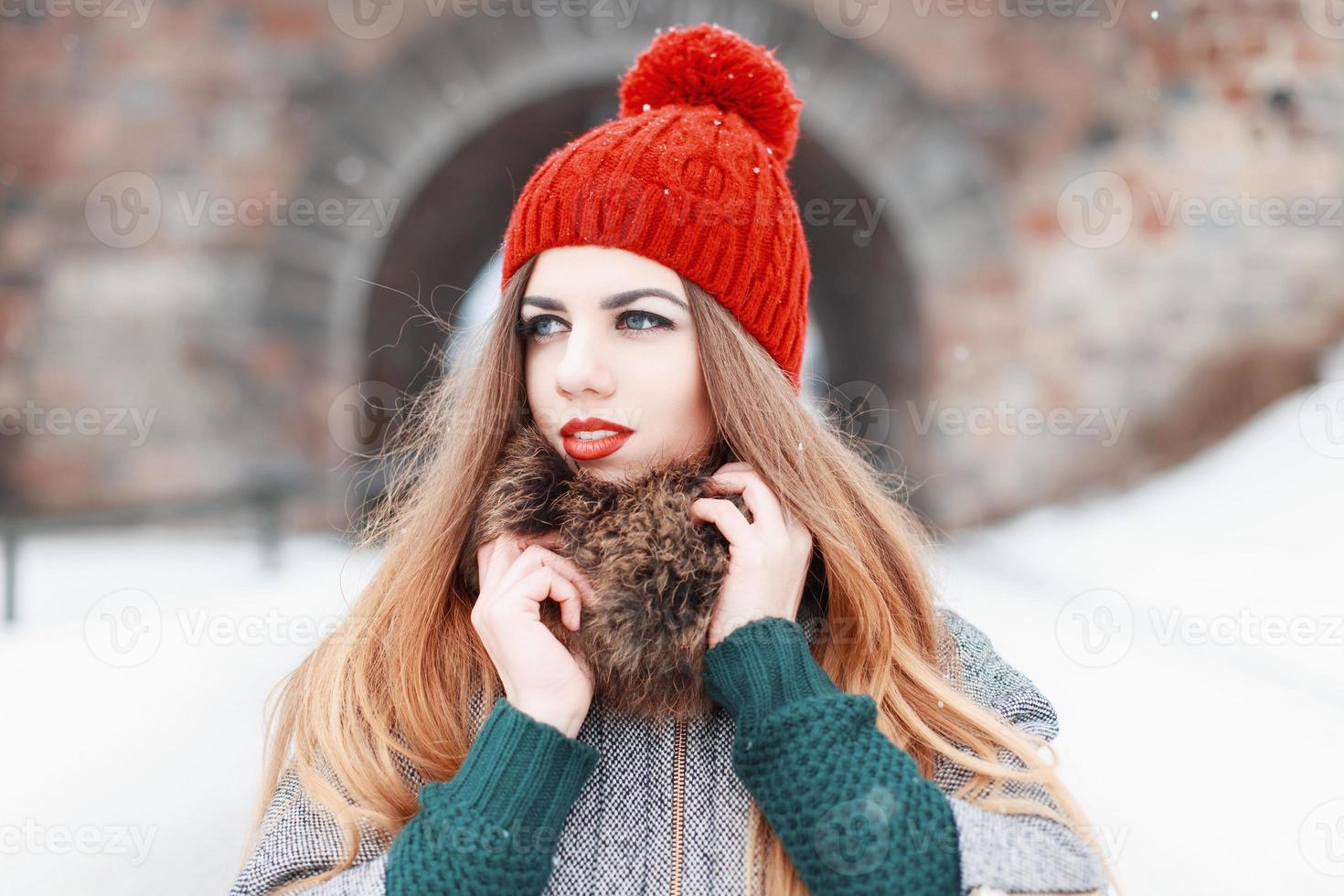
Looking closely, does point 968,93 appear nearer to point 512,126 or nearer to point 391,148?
point 512,126

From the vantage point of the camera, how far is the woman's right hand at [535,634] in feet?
3.99

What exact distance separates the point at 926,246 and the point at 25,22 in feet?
16.6

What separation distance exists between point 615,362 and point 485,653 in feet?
1.66

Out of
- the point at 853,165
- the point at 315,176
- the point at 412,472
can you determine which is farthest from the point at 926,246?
the point at 412,472

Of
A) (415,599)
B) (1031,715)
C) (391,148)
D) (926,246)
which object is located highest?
(391,148)

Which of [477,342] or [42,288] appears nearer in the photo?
[477,342]

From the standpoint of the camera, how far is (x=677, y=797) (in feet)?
4.25

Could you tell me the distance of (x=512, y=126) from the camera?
5.39m
